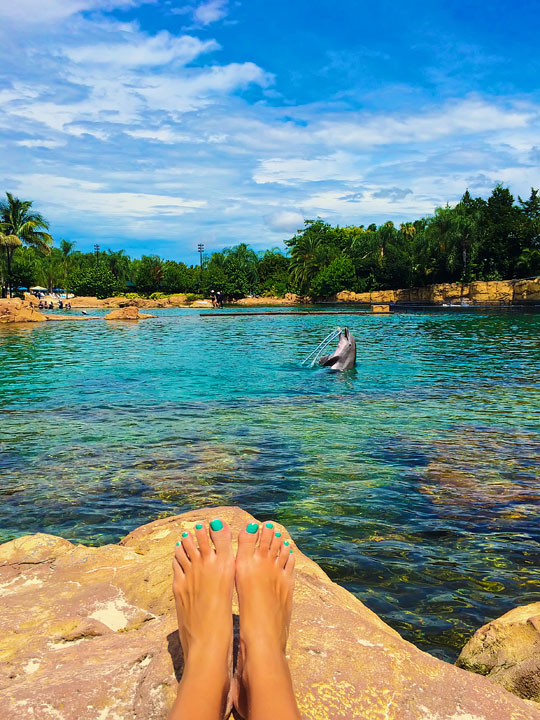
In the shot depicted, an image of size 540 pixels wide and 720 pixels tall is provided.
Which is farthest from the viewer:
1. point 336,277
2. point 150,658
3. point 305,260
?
point 305,260

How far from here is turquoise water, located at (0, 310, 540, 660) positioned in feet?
12.2

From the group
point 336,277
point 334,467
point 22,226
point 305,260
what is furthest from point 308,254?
point 334,467

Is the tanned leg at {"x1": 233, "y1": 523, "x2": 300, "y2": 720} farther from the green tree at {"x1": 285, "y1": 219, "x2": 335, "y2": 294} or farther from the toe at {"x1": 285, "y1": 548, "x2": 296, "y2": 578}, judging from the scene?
the green tree at {"x1": 285, "y1": 219, "x2": 335, "y2": 294}

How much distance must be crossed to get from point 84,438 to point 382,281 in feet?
193

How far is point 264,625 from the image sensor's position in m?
2.08

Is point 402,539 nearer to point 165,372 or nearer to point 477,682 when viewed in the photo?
point 477,682

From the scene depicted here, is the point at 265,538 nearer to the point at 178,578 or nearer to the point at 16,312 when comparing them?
the point at 178,578

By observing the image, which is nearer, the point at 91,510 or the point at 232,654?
the point at 232,654

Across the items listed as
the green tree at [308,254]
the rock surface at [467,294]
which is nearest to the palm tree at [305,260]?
the green tree at [308,254]

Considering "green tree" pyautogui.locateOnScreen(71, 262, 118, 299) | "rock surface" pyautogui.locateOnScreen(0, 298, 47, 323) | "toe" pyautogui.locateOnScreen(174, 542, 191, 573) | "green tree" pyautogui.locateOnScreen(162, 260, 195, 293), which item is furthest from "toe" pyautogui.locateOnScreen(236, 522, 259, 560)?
"green tree" pyautogui.locateOnScreen(162, 260, 195, 293)

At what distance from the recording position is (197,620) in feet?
6.91

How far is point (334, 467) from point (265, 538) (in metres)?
A: 3.62

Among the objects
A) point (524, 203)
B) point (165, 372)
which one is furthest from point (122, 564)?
point (524, 203)

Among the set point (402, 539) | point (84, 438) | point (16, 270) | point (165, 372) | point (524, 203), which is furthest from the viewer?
point (16, 270)
